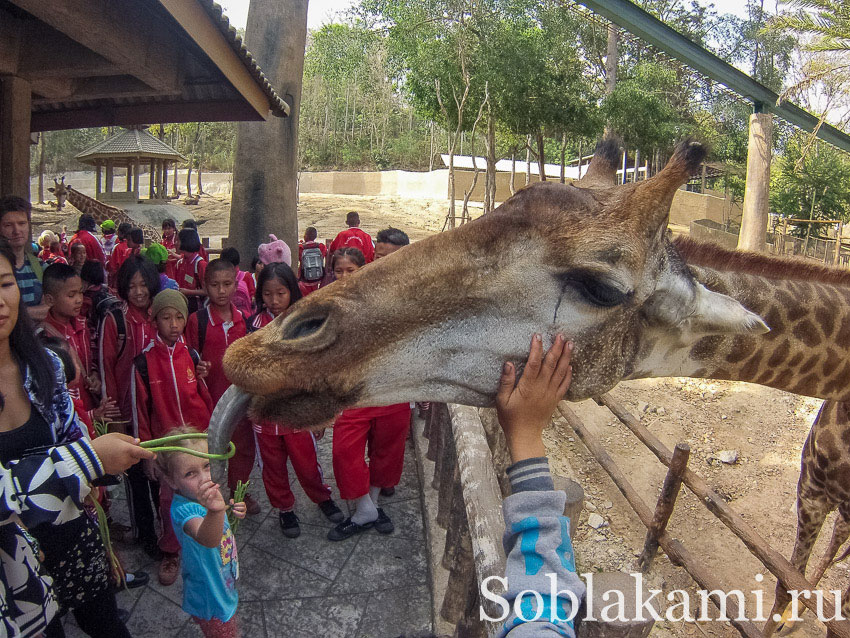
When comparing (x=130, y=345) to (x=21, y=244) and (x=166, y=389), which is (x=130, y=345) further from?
(x=21, y=244)

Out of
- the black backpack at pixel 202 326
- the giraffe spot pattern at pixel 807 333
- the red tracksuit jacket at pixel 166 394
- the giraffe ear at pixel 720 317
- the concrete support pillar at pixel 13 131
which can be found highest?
the concrete support pillar at pixel 13 131

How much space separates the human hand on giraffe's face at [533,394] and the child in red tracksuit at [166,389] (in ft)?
7.73

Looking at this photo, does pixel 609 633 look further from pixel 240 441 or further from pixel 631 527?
pixel 631 527

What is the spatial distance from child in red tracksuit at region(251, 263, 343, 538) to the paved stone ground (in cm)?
23

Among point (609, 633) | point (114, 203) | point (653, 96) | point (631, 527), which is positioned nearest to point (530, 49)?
point (653, 96)

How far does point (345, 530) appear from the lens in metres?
3.80

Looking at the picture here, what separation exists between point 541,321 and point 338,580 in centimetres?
249

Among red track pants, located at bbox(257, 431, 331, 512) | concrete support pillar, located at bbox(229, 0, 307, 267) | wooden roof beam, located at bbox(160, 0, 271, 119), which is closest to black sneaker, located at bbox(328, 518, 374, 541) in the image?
red track pants, located at bbox(257, 431, 331, 512)

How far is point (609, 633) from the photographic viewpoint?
5.36 ft

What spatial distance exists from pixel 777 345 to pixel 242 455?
3213 millimetres

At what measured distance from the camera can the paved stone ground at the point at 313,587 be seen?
3074 millimetres

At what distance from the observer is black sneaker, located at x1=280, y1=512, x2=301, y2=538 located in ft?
12.5

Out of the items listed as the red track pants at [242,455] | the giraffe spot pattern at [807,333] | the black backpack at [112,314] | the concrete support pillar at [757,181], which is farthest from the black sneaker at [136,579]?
the concrete support pillar at [757,181]

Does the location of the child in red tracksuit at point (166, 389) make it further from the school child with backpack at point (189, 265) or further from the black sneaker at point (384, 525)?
the school child with backpack at point (189, 265)
